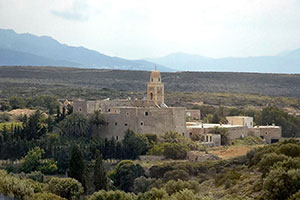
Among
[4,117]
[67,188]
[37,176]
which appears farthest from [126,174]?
[4,117]

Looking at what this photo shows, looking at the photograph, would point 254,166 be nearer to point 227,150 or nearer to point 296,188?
point 296,188

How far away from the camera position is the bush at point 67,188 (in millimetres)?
31562

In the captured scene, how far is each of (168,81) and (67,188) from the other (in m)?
85.5

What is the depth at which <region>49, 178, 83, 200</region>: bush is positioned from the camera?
104 feet

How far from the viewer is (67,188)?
32031mm

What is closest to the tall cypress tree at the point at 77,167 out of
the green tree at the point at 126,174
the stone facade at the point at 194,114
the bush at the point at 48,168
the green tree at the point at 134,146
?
the green tree at the point at 126,174

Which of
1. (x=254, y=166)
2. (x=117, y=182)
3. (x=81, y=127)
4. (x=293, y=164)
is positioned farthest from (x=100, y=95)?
(x=293, y=164)

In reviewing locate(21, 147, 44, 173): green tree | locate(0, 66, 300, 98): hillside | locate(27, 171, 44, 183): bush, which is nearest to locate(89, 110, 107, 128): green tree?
locate(21, 147, 44, 173): green tree

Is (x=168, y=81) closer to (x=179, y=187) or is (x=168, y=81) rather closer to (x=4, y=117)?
(x=4, y=117)

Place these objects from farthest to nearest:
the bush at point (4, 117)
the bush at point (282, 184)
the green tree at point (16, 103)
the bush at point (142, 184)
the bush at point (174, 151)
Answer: the green tree at point (16, 103) → the bush at point (4, 117) → the bush at point (174, 151) → the bush at point (142, 184) → the bush at point (282, 184)

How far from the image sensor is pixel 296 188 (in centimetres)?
2322

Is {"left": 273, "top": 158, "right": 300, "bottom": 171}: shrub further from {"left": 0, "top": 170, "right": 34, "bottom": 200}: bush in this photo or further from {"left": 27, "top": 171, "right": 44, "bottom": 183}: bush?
{"left": 27, "top": 171, "right": 44, "bottom": 183}: bush

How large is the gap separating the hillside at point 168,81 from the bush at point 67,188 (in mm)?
68110

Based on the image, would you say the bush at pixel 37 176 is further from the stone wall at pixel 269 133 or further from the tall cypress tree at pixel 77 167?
the stone wall at pixel 269 133
